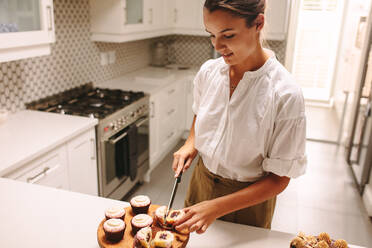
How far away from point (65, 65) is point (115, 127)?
0.73 meters

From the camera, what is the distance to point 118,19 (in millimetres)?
2754

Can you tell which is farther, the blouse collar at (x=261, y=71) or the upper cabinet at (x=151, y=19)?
the upper cabinet at (x=151, y=19)

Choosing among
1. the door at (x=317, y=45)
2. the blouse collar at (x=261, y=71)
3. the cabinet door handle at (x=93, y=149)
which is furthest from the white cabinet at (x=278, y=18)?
the blouse collar at (x=261, y=71)

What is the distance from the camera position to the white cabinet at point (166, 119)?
122 inches

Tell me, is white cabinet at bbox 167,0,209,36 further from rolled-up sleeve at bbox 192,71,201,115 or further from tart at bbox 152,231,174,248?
tart at bbox 152,231,174,248

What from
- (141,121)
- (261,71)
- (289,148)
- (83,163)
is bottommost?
(83,163)

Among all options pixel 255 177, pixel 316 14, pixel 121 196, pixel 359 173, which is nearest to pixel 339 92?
pixel 316 14

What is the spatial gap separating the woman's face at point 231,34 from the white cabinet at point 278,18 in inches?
108

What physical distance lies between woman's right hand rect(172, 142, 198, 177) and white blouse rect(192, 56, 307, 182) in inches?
1.7

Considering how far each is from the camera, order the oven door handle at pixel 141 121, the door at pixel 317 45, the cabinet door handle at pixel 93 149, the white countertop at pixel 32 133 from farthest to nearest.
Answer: the door at pixel 317 45, the oven door handle at pixel 141 121, the cabinet door handle at pixel 93 149, the white countertop at pixel 32 133

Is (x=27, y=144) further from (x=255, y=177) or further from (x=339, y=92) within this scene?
(x=339, y=92)

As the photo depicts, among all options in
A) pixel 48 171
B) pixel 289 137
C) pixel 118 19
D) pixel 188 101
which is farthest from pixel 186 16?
pixel 289 137

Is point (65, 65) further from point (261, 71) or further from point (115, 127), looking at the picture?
point (261, 71)

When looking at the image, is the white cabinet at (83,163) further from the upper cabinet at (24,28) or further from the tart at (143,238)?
the tart at (143,238)
